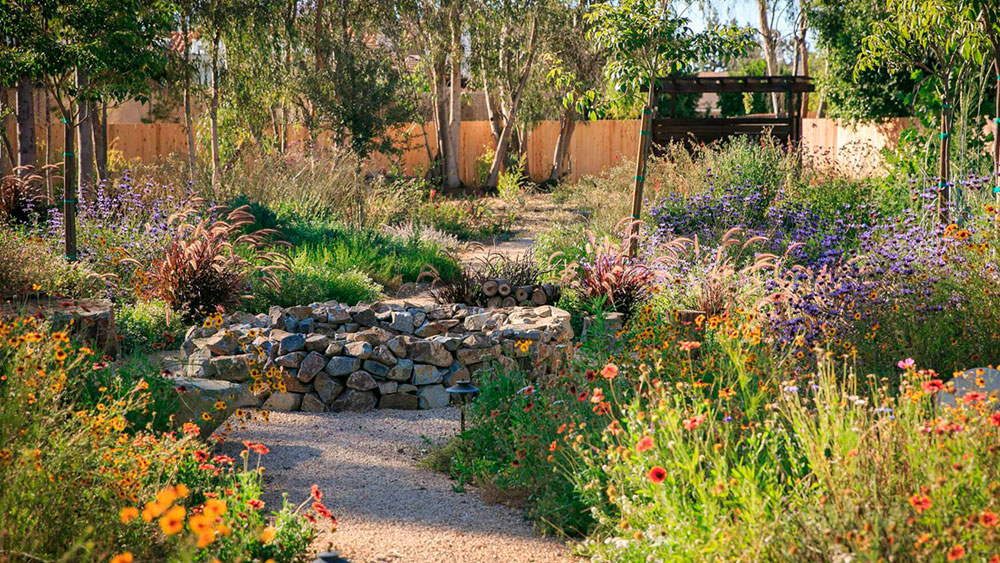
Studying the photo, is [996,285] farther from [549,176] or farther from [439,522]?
[549,176]

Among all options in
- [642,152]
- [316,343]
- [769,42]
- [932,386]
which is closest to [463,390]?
[316,343]

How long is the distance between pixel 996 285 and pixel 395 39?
50.6ft

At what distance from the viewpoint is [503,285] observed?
267 inches

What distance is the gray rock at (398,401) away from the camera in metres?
5.14

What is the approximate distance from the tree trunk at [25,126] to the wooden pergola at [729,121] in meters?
8.57

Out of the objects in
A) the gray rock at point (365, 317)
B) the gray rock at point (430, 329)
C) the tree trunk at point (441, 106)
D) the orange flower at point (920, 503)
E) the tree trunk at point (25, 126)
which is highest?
the tree trunk at point (441, 106)

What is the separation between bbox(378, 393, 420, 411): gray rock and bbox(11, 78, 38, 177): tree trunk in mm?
7196

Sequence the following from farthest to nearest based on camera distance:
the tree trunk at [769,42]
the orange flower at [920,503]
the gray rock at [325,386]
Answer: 1. the tree trunk at [769,42]
2. the gray rock at [325,386]
3. the orange flower at [920,503]

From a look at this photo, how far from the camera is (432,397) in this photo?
5156 millimetres

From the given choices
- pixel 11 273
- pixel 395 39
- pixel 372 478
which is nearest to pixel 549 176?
pixel 395 39

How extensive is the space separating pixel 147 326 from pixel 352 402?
1.85 metres

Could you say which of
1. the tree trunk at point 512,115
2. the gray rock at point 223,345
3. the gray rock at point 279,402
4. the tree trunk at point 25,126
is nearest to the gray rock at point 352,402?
the gray rock at point 279,402

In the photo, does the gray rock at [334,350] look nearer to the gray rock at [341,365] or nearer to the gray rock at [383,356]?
the gray rock at [341,365]

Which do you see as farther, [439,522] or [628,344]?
[628,344]
